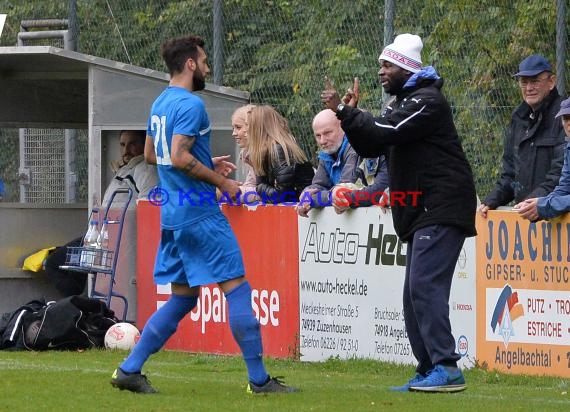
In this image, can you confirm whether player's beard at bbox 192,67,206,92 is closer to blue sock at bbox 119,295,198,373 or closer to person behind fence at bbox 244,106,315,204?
blue sock at bbox 119,295,198,373

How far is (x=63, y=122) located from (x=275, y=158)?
5.44 m

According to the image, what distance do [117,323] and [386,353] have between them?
2884 millimetres

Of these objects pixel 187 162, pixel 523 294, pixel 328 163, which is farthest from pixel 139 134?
pixel 187 162

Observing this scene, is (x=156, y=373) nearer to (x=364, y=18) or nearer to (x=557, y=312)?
(x=557, y=312)

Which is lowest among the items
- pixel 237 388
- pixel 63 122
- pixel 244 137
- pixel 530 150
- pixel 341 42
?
pixel 237 388

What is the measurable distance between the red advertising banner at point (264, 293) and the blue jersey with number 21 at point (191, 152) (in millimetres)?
3238

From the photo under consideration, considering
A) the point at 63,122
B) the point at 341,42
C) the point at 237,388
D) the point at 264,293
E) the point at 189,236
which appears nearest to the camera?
the point at 189,236

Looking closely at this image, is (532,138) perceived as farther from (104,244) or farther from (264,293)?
(104,244)

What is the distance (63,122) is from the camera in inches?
654

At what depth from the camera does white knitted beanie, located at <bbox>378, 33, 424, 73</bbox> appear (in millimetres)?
8633

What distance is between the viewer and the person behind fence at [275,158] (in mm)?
11797

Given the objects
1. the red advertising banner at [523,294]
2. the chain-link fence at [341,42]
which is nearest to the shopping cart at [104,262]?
the chain-link fence at [341,42]

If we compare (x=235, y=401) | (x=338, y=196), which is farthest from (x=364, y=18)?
(x=235, y=401)

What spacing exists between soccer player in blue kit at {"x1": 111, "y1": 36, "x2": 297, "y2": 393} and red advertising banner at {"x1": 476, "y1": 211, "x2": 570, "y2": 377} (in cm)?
216
